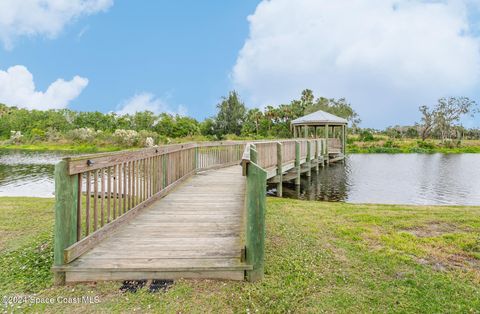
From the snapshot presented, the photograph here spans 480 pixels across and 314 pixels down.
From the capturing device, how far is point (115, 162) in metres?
3.63

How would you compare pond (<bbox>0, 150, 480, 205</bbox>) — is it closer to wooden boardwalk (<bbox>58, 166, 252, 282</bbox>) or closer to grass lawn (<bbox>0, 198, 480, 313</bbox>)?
grass lawn (<bbox>0, 198, 480, 313</bbox>)

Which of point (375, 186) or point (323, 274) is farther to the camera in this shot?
point (375, 186)

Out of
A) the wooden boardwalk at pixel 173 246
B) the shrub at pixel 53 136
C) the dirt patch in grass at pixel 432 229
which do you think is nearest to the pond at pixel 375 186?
the dirt patch in grass at pixel 432 229

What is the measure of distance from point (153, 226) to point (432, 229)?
4.41 m

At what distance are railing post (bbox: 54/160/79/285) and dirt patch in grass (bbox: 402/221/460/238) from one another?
4.66 m

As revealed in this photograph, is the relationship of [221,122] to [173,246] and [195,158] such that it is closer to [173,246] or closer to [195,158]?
[195,158]

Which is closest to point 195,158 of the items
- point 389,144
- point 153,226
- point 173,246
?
point 153,226

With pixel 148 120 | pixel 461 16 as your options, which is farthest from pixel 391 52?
pixel 148 120

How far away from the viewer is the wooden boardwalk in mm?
2762

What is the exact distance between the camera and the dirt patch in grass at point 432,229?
446 cm

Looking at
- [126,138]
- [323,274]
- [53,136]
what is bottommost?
[323,274]

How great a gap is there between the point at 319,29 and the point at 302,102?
26751 millimetres

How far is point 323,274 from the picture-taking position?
302 cm

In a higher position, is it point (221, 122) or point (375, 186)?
point (221, 122)
